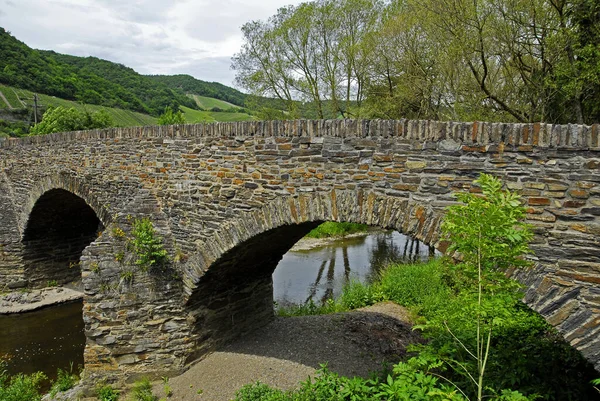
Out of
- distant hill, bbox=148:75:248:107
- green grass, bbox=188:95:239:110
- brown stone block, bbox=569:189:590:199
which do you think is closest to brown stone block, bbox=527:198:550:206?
brown stone block, bbox=569:189:590:199

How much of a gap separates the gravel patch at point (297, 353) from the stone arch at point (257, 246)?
396 millimetres

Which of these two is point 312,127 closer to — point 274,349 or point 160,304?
point 160,304

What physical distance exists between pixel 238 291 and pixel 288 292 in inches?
216

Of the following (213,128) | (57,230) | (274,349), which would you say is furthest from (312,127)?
(57,230)

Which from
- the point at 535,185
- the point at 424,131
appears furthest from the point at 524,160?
the point at 424,131

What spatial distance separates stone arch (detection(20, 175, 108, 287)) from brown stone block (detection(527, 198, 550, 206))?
409 inches

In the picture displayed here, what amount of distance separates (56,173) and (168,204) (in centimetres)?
495

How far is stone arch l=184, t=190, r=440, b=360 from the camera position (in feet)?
14.6

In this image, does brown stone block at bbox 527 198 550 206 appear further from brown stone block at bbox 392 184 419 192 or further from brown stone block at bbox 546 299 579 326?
brown stone block at bbox 392 184 419 192

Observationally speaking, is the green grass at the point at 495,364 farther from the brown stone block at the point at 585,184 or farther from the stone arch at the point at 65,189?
the stone arch at the point at 65,189

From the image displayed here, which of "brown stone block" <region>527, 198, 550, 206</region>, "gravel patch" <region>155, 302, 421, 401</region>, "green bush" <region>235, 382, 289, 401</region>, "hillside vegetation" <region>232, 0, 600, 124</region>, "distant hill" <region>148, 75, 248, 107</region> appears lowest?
"gravel patch" <region>155, 302, 421, 401</region>

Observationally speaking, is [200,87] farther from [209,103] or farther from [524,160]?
[524,160]

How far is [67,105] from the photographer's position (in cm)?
3941

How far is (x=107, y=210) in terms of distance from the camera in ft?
27.3
